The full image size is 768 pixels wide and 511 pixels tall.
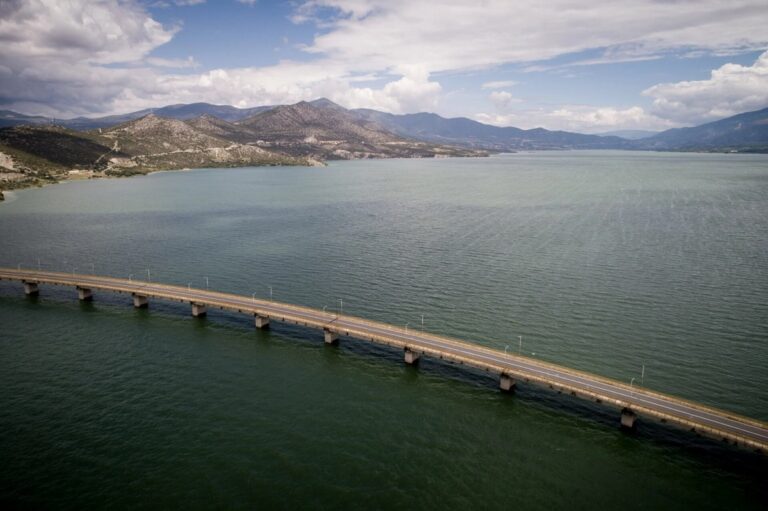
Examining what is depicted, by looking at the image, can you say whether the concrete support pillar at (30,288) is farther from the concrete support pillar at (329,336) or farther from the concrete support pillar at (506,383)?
the concrete support pillar at (506,383)

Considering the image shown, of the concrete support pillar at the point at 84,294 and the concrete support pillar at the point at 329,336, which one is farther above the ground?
the concrete support pillar at the point at 84,294

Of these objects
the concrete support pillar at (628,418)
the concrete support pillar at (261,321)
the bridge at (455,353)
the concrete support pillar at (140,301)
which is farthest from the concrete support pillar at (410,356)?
the concrete support pillar at (140,301)

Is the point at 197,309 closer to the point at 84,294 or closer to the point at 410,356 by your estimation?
the point at 84,294

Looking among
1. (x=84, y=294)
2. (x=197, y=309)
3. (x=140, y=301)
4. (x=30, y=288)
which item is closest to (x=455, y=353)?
(x=197, y=309)

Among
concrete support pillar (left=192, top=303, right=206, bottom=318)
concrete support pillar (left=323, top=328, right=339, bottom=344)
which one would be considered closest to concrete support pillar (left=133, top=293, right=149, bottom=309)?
concrete support pillar (left=192, top=303, right=206, bottom=318)

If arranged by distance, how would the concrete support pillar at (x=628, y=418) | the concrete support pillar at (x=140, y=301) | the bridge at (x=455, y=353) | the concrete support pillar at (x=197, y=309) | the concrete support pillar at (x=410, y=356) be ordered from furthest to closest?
the concrete support pillar at (x=140, y=301)
the concrete support pillar at (x=197, y=309)
the concrete support pillar at (x=410, y=356)
the concrete support pillar at (x=628, y=418)
the bridge at (x=455, y=353)

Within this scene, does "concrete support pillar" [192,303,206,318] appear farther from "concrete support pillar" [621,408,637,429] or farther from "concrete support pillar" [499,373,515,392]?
"concrete support pillar" [621,408,637,429]
